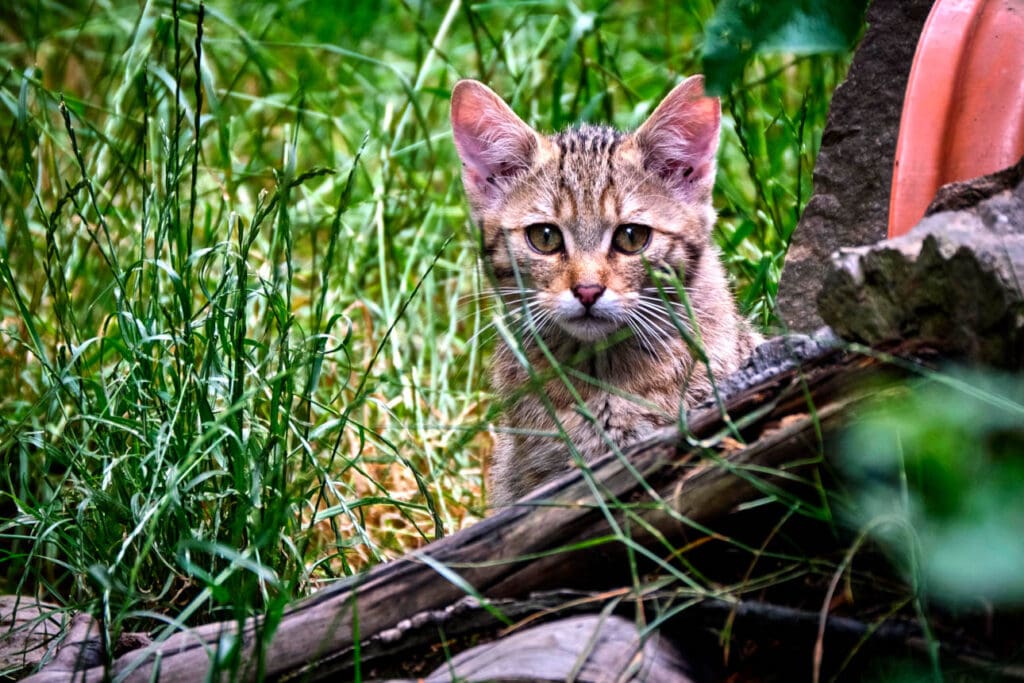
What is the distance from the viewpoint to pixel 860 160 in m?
3.28

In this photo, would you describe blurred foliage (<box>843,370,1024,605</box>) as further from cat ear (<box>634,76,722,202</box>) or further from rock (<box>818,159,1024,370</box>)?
cat ear (<box>634,76,722,202</box>)

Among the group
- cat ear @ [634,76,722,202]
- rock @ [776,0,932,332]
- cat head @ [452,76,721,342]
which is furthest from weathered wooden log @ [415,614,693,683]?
cat ear @ [634,76,722,202]

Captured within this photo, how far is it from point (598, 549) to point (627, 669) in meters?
0.24

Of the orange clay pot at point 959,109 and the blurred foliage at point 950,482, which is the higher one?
the orange clay pot at point 959,109

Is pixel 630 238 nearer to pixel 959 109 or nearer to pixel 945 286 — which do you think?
pixel 959 109

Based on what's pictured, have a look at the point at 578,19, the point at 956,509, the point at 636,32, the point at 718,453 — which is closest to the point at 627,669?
the point at 718,453

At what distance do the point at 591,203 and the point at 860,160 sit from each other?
809mm

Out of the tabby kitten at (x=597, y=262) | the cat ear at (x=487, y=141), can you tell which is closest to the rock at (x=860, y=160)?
the tabby kitten at (x=597, y=262)

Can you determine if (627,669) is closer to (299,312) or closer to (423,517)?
(423,517)

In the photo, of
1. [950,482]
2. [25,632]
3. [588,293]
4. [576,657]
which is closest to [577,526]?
[576,657]

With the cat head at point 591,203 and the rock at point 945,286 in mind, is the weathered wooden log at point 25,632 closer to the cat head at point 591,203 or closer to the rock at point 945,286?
the cat head at point 591,203

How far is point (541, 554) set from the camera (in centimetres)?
210

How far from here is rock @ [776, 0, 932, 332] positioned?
3252 mm

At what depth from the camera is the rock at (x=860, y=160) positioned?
3252 mm
